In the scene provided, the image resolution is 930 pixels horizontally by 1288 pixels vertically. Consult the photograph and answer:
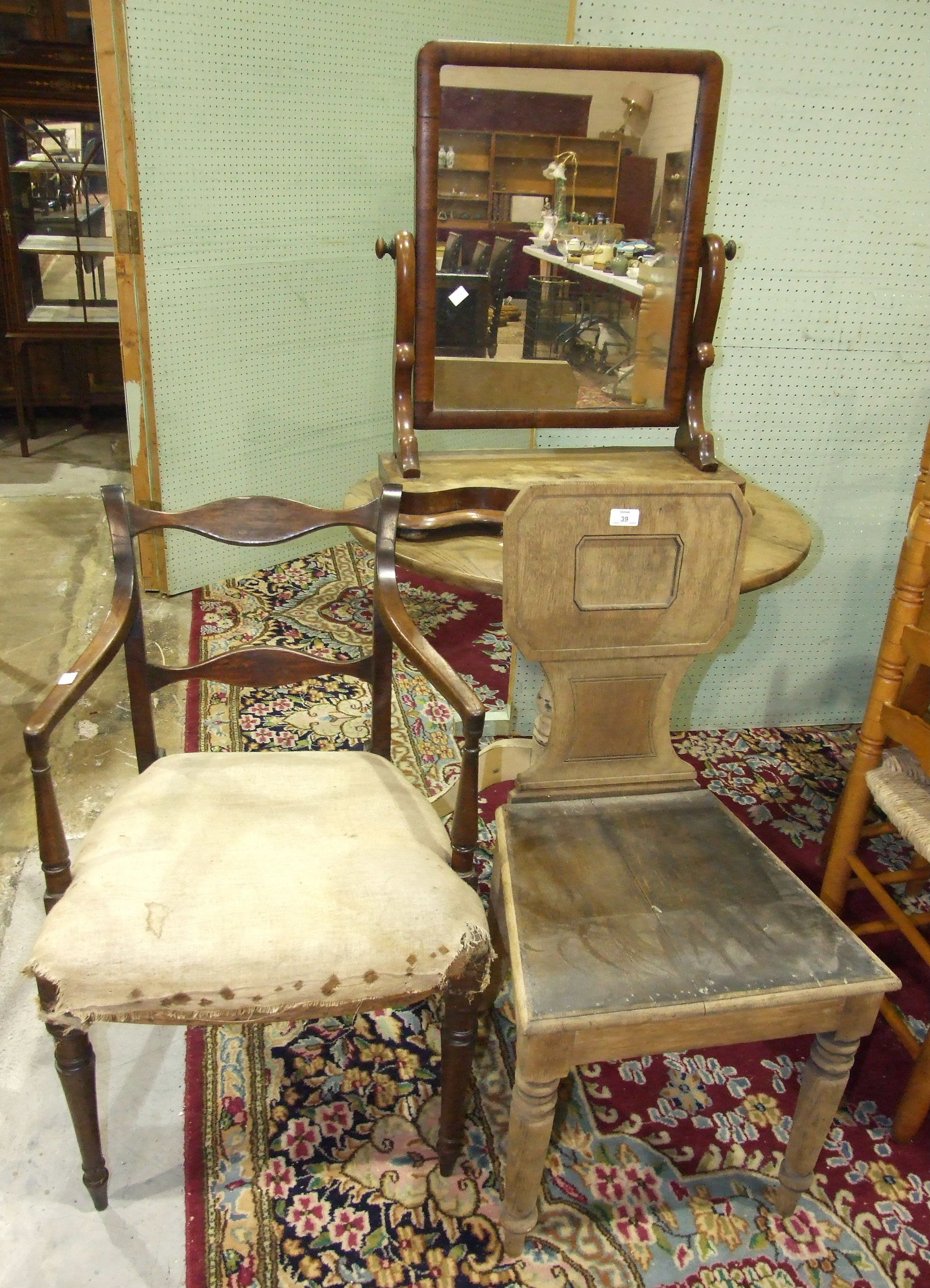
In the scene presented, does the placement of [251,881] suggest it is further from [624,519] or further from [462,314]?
[462,314]

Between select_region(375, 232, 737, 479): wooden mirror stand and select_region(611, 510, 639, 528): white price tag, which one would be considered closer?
select_region(611, 510, 639, 528): white price tag

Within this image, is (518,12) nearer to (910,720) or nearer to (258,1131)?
(910,720)

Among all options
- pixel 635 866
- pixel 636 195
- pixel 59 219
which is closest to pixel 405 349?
pixel 636 195

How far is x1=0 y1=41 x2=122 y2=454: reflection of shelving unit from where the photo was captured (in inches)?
161

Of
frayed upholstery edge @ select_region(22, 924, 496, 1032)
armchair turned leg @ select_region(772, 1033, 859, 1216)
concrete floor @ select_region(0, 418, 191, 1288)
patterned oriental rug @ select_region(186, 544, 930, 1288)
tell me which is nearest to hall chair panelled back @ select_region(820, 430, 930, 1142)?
patterned oriental rug @ select_region(186, 544, 930, 1288)

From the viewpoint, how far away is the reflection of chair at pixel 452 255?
1.92 metres

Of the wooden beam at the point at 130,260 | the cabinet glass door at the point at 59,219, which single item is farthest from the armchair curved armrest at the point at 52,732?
the cabinet glass door at the point at 59,219

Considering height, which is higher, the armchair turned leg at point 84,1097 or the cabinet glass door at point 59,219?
the cabinet glass door at point 59,219

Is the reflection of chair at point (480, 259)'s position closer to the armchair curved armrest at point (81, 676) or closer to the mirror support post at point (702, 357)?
the mirror support post at point (702, 357)

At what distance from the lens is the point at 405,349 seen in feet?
6.33

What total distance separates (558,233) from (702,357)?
→ 0.38 m

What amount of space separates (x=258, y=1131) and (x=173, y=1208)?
0.17 m

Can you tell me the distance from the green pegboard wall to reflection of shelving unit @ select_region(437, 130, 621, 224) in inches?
58.0

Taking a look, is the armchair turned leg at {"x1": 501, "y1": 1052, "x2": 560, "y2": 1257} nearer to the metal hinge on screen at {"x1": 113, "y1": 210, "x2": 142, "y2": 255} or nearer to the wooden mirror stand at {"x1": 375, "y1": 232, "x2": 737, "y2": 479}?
the wooden mirror stand at {"x1": 375, "y1": 232, "x2": 737, "y2": 479}
